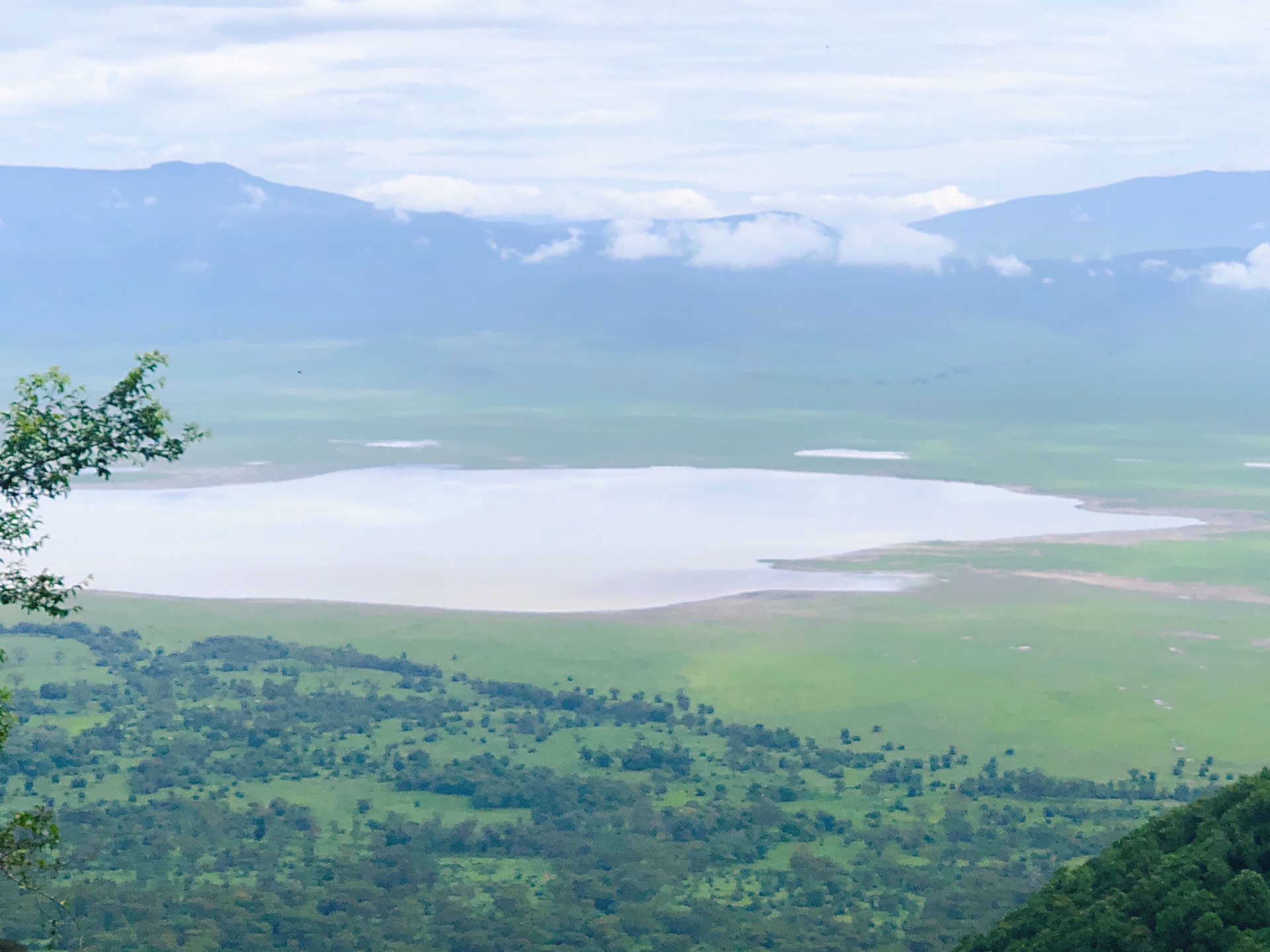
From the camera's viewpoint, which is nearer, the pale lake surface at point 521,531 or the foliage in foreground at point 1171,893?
the foliage in foreground at point 1171,893

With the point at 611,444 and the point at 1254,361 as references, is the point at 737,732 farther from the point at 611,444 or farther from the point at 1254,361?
A: the point at 1254,361

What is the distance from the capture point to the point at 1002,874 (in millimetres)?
32188

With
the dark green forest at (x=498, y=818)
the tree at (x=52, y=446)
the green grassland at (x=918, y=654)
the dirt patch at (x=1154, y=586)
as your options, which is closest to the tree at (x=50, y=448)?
the tree at (x=52, y=446)

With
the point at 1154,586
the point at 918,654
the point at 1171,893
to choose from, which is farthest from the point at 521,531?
the point at 1171,893

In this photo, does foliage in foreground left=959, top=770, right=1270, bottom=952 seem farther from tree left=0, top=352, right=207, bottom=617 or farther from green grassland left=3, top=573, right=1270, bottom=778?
green grassland left=3, top=573, right=1270, bottom=778

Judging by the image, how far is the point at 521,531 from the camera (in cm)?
7000

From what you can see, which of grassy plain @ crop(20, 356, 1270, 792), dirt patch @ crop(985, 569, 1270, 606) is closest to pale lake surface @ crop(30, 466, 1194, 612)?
grassy plain @ crop(20, 356, 1270, 792)

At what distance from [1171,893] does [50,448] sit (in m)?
10.2

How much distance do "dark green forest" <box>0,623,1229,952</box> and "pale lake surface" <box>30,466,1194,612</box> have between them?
1163 centimetres

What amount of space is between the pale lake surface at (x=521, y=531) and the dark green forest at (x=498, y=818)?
1163 centimetres

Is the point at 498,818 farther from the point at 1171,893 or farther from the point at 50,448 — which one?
the point at 50,448

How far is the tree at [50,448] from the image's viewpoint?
493 inches

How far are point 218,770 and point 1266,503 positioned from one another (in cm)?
6148

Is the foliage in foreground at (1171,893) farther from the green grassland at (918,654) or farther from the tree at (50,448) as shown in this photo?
the green grassland at (918,654)
